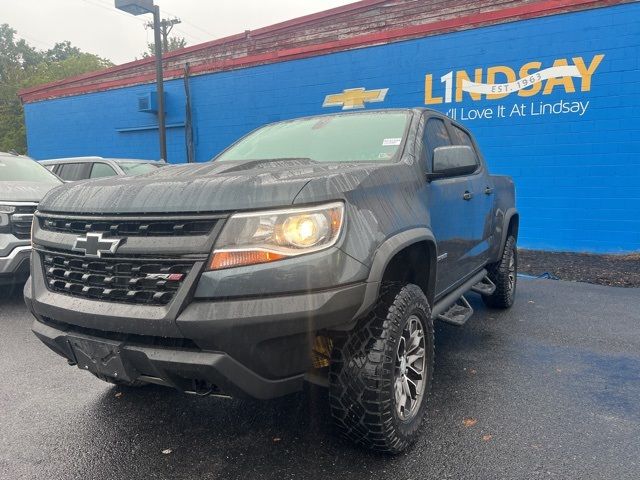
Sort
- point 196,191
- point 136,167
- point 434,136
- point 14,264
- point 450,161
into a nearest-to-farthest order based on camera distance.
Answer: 1. point 196,191
2. point 450,161
3. point 434,136
4. point 14,264
5. point 136,167

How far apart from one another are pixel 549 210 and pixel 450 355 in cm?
579

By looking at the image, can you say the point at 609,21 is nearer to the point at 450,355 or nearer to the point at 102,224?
the point at 450,355

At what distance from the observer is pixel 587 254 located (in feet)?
27.1

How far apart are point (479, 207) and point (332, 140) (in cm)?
147

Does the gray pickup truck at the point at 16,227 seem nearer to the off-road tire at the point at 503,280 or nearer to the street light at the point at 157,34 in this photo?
the off-road tire at the point at 503,280

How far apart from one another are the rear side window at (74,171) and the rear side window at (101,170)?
6.1 inches

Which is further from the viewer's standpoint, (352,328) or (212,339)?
(352,328)

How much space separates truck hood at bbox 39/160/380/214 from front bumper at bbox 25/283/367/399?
0.41m

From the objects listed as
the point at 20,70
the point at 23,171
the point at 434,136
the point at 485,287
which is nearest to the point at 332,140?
the point at 434,136

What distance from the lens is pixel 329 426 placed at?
108 inches

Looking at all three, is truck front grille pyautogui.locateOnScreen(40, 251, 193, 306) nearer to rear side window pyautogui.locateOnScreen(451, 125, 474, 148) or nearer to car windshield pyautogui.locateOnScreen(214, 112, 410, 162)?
car windshield pyautogui.locateOnScreen(214, 112, 410, 162)

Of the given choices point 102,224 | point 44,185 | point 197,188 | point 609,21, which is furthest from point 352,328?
point 609,21

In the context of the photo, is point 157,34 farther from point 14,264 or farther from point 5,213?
point 14,264

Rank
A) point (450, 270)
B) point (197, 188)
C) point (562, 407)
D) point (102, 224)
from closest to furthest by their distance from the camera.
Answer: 1. point (197, 188)
2. point (102, 224)
3. point (562, 407)
4. point (450, 270)
